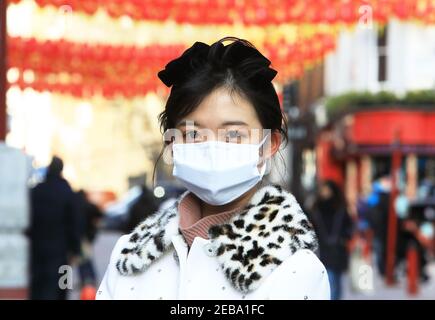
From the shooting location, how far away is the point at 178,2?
1251 cm

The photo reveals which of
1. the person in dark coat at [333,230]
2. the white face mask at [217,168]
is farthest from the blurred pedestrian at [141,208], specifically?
the white face mask at [217,168]

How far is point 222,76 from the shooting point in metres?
2.94

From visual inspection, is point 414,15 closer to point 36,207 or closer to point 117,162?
point 36,207

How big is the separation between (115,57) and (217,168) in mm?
15173

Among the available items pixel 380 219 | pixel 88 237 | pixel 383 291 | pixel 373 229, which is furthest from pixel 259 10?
pixel 373 229

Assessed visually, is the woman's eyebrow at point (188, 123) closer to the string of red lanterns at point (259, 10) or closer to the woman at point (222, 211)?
the woman at point (222, 211)

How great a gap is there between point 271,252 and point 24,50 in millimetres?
14574

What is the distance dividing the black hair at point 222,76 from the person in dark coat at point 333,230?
29.0 ft

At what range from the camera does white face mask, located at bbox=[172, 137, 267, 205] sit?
2.89 m

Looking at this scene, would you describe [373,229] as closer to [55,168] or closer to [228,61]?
[55,168]

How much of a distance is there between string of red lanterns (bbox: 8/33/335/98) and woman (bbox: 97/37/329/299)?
13207 millimetres

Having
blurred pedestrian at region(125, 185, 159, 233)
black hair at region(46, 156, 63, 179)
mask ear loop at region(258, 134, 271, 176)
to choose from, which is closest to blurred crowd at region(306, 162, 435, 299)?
blurred pedestrian at region(125, 185, 159, 233)

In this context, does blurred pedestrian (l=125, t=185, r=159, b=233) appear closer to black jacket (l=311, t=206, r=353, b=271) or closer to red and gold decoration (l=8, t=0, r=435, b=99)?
red and gold decoration (l=8, t=0, r=435, b=99)

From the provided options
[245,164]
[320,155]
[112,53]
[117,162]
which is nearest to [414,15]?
[112,53]
